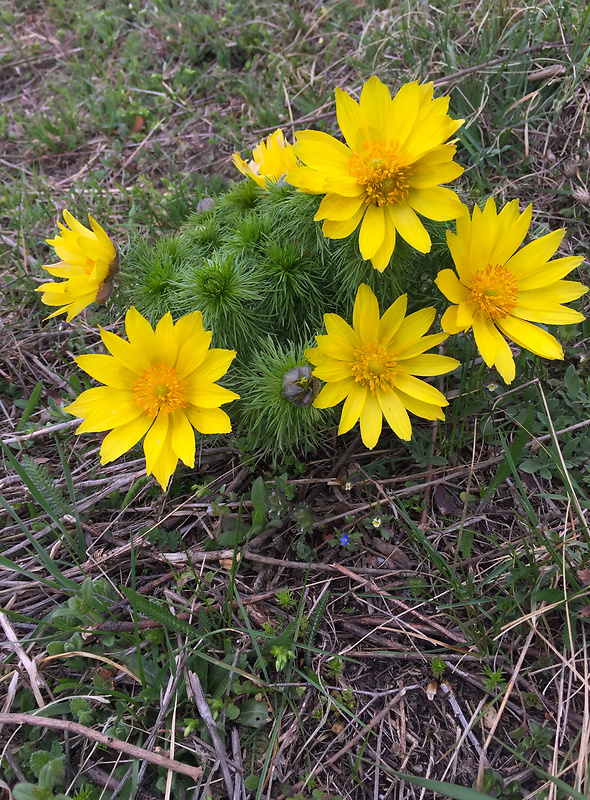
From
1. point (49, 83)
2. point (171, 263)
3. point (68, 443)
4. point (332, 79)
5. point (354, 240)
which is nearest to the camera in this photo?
point (354, 240)

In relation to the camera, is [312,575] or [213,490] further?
[213,490]

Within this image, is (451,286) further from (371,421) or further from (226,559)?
(226,559)

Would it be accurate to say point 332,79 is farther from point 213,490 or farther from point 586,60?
point 213,490

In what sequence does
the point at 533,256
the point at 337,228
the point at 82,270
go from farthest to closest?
the point at 82,270 → the point at 533,256 → the point at 337,228

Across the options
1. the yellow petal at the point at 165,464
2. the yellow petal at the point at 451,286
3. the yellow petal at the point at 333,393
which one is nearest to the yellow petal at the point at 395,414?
the yellow petal at the point at 333,393

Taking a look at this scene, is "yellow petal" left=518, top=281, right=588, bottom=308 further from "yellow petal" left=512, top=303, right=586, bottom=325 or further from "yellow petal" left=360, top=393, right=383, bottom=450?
"yellow petal" left=360, top=393, right=383, bottom=450

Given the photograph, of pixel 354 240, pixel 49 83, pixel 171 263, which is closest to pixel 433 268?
pixel 354 240

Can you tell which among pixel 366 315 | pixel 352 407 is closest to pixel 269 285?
pixel 366 315

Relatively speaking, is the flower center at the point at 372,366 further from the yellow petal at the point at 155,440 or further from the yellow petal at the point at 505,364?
the yellow petal at the point at 155,440

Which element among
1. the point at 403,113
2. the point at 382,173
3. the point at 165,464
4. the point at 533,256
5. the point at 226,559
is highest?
the point at 403,113
